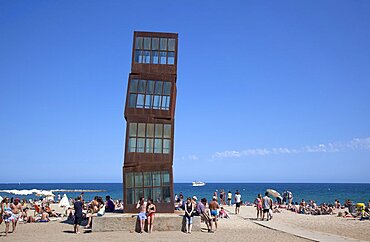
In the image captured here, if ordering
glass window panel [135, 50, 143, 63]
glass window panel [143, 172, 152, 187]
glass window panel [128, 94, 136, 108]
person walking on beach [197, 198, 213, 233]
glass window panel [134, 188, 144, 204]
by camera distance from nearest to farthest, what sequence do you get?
person walking on beach [197, 198, 213, 233] < glass window panel [134, 188, 144, 204] < glass window panel [143, 172, 152, 187] < glass window panel [128, 94, 136, 108] < glass window panel [135, 50, 143, 63]

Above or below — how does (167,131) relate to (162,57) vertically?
below

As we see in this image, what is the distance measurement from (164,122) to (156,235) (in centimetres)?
697

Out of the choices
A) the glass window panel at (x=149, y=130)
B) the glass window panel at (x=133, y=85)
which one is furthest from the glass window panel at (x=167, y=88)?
the glass window panel at (x=149, y=130)

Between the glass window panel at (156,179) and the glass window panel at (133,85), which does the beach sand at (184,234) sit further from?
the glass window panel at (133,85)

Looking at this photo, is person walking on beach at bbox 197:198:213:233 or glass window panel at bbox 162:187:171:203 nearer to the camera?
person walking on beach at bbox 197:198:213:233

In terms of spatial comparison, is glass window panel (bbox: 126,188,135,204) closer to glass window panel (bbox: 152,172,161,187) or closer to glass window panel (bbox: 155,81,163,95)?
glass window panel (bbox: 152,172,161,187)

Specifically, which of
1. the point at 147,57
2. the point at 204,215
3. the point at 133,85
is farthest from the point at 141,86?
the point at 204,215

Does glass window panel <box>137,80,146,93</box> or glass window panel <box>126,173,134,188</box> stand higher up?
glass window panel <box>137,80,146,93</box>

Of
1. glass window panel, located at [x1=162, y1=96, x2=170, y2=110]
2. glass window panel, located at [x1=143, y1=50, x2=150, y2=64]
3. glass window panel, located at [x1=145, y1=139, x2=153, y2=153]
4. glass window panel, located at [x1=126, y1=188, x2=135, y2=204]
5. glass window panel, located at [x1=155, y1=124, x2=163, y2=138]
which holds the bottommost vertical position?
glass window panel, located at [x1=126, y1=188, x2=135, y2=204]

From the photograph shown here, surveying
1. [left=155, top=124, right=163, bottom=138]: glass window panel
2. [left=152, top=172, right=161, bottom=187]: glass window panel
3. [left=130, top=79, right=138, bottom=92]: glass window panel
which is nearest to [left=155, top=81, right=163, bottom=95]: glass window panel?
[left=130, top=79, right=138, bottom=92]: glass window panel

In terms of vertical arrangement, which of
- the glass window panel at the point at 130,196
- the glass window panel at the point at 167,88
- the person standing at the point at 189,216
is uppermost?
the glass window panel at the point at 167,88

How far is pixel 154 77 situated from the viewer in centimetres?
2277

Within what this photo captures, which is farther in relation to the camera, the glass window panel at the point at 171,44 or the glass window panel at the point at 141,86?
the glass window panel at the point at 171,44

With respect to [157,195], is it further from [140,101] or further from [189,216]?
[140,101]
